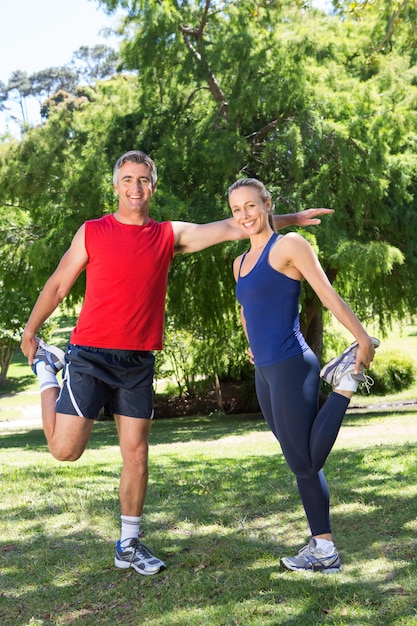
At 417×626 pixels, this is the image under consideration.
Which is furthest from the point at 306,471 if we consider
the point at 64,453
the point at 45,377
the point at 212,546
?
the point at 45,377

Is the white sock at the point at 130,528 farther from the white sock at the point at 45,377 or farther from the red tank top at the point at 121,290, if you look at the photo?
the red tank top at the point at 121,290

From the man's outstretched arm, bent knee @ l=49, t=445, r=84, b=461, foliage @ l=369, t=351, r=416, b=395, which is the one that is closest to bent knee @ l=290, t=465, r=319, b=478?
bent knee @ l=49, t=445, r=84, b=461

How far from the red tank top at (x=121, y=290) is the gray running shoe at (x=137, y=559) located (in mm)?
1072

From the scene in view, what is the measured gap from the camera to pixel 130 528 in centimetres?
436

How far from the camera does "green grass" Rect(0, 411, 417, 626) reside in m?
3.66

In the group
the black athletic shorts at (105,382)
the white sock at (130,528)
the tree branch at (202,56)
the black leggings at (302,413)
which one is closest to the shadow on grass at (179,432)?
the tree branch at (202,56)

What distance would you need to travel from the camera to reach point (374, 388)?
79.1 feet

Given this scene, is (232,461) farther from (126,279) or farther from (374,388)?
(374,388)

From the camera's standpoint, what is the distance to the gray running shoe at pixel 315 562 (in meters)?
4.02

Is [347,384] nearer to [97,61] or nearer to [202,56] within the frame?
[202,56]

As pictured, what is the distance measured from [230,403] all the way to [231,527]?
17882 millimetres

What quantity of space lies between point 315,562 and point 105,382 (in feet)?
4.66

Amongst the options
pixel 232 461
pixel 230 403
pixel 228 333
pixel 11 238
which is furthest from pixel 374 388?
pixel 232 461

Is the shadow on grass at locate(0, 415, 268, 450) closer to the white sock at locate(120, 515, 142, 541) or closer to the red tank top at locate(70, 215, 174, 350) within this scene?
the white sock at locate(120, 515, 142, 541)
